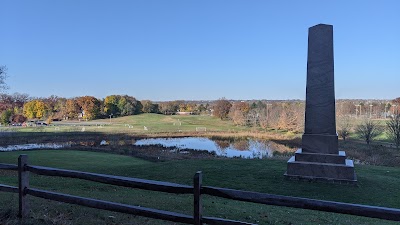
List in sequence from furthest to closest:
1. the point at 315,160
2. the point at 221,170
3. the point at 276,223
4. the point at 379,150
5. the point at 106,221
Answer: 1. the point at 379,150
2. the point at 221,170
3. the point at 315,160
4. the point at 276,223
5. the point at 106,221

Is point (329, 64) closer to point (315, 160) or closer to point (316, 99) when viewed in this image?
point (316, 99)

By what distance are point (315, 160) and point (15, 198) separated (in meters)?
9.76

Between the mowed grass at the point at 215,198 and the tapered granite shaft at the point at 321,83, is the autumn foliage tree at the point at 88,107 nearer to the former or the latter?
the mowed grass at the point at 215,198

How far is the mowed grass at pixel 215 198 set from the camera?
5.99m

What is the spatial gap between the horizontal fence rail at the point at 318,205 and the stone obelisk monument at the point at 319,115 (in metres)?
9.02

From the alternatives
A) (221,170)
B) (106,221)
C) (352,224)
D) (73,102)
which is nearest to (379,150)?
(221,170)

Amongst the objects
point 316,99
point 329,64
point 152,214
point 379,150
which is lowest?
point 379,150

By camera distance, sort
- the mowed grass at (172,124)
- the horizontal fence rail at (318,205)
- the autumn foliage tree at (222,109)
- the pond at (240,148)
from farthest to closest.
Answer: the autumn foliage tree at (222,109) < the mowed grass at (172,124) < the pond at (240,148) < the horizontal fence rail at (318,205)

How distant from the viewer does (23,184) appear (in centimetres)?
533

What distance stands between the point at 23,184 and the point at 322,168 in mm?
9919

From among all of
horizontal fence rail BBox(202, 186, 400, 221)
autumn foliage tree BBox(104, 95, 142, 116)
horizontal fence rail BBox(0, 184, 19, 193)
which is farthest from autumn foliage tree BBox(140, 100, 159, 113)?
horizontal fence rail BBox(202, 186, 400, 221)

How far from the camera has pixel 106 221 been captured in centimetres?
562

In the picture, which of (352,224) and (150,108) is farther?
(150,108)

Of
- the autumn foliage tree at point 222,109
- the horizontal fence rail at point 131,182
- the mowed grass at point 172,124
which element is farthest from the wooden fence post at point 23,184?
the autumn foliage tree at point 222,109
